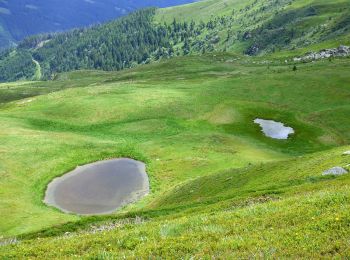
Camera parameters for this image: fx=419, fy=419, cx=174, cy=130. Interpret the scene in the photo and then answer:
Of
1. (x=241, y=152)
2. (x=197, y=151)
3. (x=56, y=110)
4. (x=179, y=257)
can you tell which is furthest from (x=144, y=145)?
(x=179, y=257)

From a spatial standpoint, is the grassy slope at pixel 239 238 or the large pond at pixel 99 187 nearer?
the grassy slope at pixel 239 238

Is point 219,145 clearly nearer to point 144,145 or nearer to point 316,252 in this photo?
point 144,145

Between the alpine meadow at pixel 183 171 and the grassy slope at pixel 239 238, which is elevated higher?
the grassy slope at pixel 239 238

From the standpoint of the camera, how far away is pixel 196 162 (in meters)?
69.4

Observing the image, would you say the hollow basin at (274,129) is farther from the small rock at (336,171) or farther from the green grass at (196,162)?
the small rock at (336,171)

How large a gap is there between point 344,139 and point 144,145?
39431 millimetres

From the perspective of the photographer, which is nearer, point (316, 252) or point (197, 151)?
point (316, 252)

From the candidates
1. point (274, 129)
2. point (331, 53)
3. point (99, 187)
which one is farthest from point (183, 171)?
point (331, 53)

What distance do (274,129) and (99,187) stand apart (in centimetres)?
4533

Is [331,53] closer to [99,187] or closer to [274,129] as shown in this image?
[274,129]

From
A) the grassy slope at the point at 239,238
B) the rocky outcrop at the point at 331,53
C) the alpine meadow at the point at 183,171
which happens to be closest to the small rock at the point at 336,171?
the alpine meadow at the point at 183,171

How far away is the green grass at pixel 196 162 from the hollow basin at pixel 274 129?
217 centimetres

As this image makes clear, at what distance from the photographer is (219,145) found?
78.7 meters

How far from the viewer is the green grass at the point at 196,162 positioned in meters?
17.8
